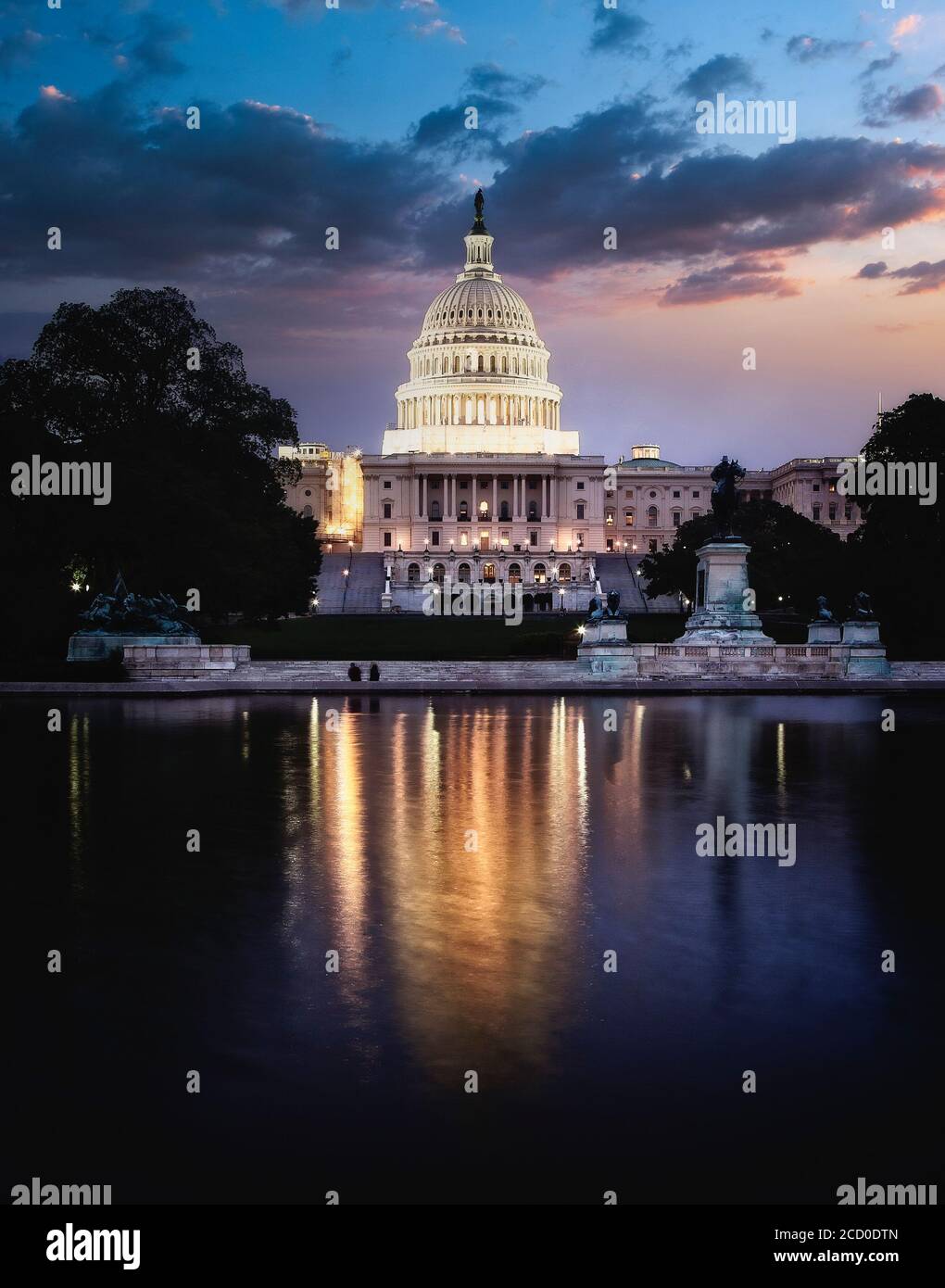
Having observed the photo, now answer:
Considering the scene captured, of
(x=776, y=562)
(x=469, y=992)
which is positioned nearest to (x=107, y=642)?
(x=469, y=992)

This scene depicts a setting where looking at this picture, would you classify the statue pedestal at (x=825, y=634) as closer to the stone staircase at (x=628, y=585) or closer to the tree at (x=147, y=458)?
the tree at (x=147, y=458)

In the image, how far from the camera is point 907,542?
58.9 m

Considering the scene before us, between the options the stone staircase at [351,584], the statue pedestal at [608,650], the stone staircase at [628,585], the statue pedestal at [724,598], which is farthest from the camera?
the stone staircase at [351,584]

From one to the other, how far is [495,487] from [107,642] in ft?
404

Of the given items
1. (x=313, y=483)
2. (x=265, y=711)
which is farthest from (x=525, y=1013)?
(x=313, y=483)

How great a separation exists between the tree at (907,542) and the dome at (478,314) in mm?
119470

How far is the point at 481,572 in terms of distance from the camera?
160375 millimetres

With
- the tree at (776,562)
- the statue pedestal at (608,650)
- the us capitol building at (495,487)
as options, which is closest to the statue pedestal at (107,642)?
the statue pedestal at (608,650)

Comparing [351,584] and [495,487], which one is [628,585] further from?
[495,487]

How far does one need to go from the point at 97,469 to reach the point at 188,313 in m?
16.5

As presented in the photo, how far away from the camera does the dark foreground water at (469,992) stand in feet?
22.2
